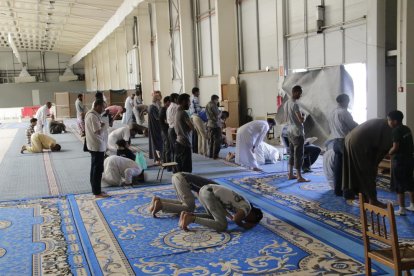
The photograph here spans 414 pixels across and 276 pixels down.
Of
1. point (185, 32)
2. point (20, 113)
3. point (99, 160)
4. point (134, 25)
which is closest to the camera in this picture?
point (99, 160)

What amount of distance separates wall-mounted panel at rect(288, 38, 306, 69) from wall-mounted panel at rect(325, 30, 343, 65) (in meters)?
0.94

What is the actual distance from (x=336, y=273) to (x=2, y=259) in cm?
310

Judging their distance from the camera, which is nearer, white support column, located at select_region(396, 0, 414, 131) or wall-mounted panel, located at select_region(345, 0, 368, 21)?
white support column, located at select_region(396, 0, 414, 131)

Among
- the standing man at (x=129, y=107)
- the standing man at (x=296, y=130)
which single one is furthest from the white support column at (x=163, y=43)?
the standing man at (x=296, y=130)

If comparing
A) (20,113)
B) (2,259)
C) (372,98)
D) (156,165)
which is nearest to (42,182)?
(156,165)

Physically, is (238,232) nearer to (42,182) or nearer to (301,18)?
(42,182)

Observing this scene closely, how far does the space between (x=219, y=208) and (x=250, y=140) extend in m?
3.94

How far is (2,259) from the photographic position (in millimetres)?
4777

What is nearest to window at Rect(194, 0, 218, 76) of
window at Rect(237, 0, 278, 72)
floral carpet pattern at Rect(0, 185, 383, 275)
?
window at Rect(237, 0, 278, 72)

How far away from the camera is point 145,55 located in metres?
22.5

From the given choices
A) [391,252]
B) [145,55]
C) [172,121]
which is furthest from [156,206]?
[145,55]

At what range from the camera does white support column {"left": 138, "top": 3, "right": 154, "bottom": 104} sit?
22.2 metres

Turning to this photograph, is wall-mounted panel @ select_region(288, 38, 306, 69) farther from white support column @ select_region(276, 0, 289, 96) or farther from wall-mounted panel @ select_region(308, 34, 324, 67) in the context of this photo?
wall-mounted panel @ select_region(308, 34, 324, 67)

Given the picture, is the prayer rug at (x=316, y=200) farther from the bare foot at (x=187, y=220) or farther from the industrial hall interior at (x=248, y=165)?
the bare foot at (x=187, y=220)
